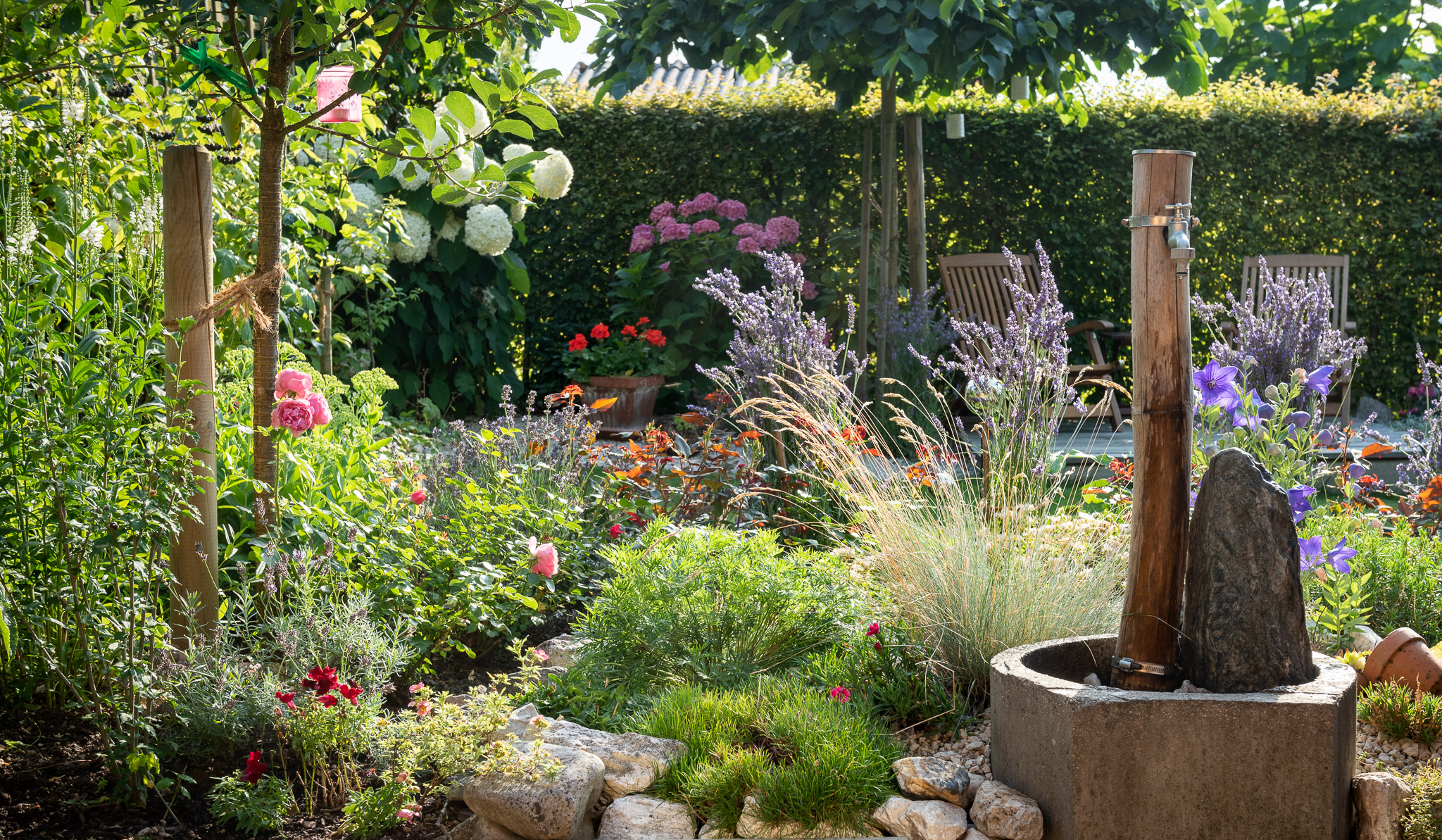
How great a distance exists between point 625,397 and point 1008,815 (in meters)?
4.49

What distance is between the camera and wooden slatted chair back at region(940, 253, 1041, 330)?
21.8ft

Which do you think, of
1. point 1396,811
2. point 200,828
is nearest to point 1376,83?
point 1396,811

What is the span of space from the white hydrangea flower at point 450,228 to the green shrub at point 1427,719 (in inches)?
186

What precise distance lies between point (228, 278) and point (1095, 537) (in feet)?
7.57

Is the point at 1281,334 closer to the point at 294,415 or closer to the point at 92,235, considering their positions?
the point at 294,415

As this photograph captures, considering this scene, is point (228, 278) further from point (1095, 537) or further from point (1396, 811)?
point (1396, 811)

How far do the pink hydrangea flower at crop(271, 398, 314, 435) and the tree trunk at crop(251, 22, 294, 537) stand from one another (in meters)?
0.05

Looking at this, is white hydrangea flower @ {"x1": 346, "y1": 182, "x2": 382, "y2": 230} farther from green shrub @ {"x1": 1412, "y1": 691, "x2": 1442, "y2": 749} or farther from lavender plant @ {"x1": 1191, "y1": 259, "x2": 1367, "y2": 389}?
green shrub @ {"x1": 1412, "y1": 691, "x2": 1442, "y2": 749}

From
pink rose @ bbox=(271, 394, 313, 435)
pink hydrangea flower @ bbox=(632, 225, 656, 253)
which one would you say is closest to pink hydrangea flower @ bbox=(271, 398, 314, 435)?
pink rose @ bbox=(271, 394, 313, 435)

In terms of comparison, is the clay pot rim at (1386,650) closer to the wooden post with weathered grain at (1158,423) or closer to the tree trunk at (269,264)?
the wooden post with weathered grain at (1158,423)

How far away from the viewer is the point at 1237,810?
69.9 inches

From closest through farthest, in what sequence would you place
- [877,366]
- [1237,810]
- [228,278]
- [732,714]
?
1. [1237,810]
2. [732,714]
3. [228,278]
4. [877,366]

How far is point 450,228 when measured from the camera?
5.62m

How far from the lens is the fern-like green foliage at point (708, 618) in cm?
245
